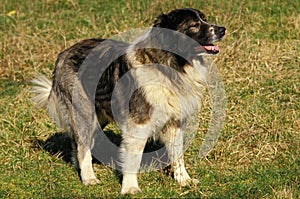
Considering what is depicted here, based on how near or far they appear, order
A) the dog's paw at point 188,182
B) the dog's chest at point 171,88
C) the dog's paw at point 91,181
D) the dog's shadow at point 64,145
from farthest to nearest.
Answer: the dog's shadow at point 64,145 → the dog's paw at point 91,181 → the dog's paw at point 188,182 → the dog's chest at point 171,88

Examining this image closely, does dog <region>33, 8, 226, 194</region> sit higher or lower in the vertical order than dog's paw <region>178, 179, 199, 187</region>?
higher

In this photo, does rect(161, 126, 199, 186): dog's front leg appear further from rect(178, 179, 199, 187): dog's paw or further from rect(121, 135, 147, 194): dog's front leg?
rect(121, 135, 147, 194): dog's front leg

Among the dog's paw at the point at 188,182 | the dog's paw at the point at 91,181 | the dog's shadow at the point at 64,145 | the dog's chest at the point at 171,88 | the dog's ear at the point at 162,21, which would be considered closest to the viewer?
the dog's chest at the point at 171,88

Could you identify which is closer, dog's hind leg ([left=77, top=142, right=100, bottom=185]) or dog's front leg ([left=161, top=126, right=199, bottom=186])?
dog's front leg ([left=161, top=126, right=199, bottom=186])

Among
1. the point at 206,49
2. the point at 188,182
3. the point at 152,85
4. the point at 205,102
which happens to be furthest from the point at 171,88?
the point at 205,102

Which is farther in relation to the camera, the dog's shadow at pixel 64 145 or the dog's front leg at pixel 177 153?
the dog's shadow at pixel 64 145

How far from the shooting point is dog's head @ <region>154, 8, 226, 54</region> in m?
5.35

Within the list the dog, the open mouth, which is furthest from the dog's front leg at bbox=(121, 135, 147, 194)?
the open mouth

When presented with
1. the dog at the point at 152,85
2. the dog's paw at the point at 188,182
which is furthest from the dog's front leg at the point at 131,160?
the dog's paw at the point at 188,182

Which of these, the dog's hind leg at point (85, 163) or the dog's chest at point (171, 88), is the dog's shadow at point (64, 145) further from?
the dog's chest at point (171, 88)

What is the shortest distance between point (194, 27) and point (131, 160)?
1.32 metres

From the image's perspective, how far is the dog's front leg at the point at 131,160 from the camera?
537cm

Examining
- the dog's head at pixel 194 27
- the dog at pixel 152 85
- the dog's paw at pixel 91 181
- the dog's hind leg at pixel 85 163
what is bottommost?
the dog's paw at pixel 91 181

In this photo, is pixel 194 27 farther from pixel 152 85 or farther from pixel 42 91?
pixel 42 91
